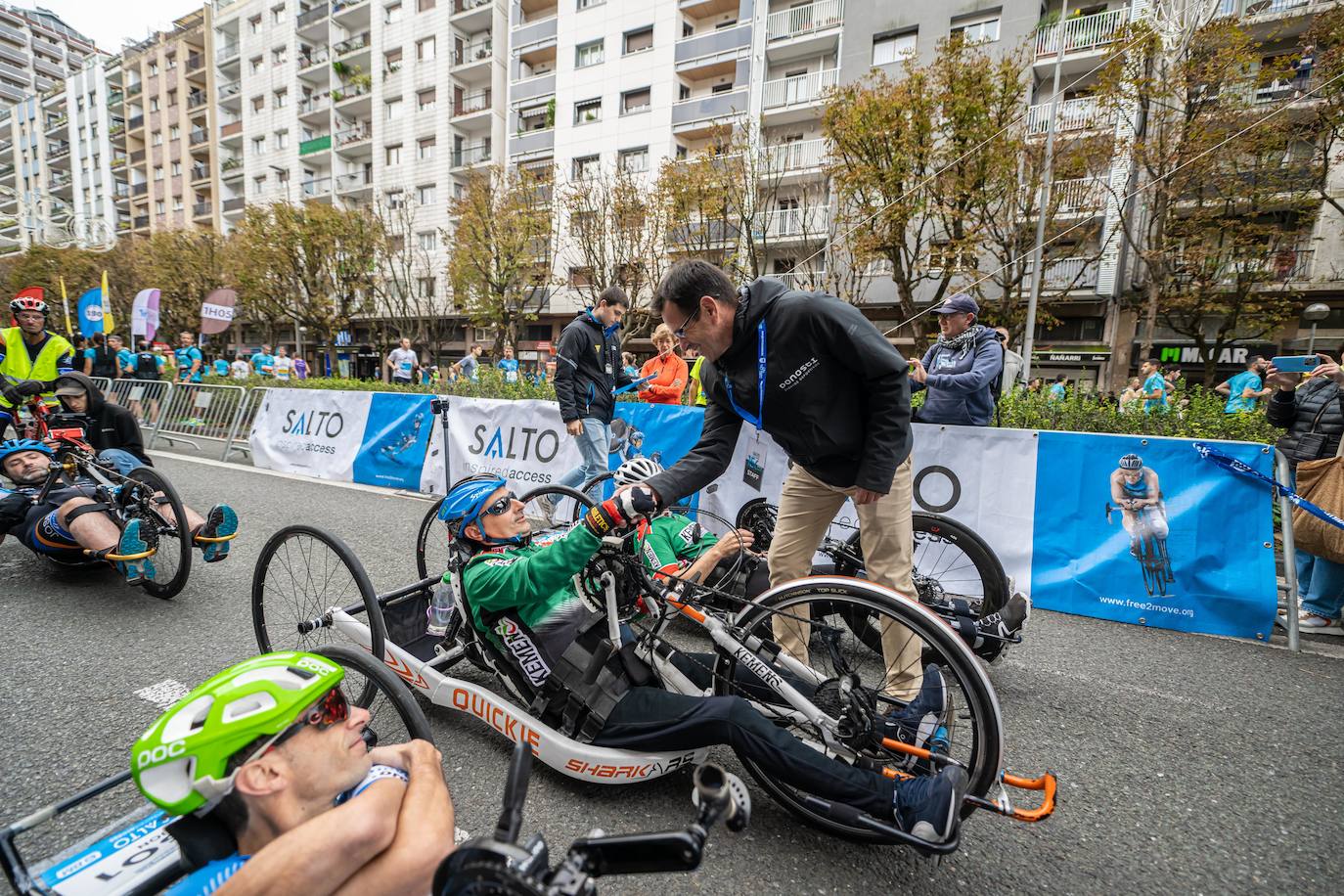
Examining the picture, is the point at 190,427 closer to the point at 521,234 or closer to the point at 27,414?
the point at 27,414

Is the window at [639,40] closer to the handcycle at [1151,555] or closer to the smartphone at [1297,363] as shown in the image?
the smartphone at [1297,363]

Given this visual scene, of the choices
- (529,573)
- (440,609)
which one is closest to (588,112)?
(440,609)

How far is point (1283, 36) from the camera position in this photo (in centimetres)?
1712

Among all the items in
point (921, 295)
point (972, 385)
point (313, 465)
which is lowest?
point (313, 465)

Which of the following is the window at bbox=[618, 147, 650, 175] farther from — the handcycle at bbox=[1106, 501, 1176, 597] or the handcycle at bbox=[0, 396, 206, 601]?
the handcycle at bbox=[1106, 501, 1176, 597]

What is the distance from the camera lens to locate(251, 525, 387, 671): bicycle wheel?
268 cm

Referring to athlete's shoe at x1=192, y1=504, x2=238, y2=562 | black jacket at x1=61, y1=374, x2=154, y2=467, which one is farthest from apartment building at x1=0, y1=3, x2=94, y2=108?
athlete's shoe at x1=192, y1=504, x2=238, y2=562

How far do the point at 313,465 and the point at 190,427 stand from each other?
3.66 metres

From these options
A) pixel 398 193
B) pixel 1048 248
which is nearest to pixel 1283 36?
pixel 1048 248

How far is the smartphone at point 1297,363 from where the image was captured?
3718 millimetres

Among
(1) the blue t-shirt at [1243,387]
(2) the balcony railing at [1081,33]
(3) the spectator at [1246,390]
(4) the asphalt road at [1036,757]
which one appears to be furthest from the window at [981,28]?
(4) the asphalt road at [1036,757]

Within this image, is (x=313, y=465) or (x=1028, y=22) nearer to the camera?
(x=313, y=465)

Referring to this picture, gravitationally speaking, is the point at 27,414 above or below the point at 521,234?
below

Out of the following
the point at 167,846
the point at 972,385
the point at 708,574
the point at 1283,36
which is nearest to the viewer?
the point at 167,846
